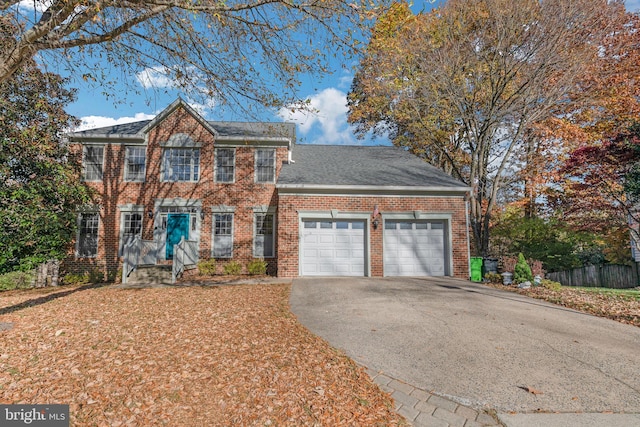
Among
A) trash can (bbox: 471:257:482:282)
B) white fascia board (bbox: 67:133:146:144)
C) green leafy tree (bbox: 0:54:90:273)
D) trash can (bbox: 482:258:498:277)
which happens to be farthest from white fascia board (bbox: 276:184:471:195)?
green leafy tree (bbox: 0:54:90:273)

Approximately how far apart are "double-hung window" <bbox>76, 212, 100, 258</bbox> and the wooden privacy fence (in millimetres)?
23500

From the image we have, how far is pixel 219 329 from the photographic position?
18.7ft

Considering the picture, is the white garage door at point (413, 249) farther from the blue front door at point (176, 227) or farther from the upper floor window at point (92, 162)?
the upper floor window at point (92, 162)

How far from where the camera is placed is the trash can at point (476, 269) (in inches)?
502

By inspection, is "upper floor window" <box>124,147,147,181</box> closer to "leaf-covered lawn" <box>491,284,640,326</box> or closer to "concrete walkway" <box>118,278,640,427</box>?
"concrete walkway" <box>118,278,640,427</box>

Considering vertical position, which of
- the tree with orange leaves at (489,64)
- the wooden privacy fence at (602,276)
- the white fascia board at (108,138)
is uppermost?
the tree with orange leaves at (489,64)

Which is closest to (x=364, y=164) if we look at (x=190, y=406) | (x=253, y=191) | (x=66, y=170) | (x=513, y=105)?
(x=253, y=191)

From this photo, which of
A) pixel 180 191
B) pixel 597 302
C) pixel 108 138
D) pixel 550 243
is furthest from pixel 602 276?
pixel 108 138

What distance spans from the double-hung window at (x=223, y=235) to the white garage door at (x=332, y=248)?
3.82m

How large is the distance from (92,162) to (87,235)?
332cm

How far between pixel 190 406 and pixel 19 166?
1320 cm

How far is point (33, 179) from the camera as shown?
38.1 ft

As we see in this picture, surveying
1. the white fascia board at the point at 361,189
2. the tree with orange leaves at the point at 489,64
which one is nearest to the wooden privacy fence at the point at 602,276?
the tree with orange leaves at the point at 489,64

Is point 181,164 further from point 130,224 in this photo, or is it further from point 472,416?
point 472,416
